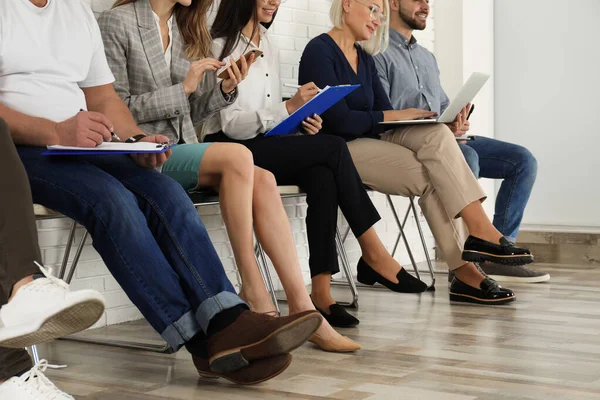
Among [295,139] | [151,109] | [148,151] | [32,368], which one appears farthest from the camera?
[295,139]

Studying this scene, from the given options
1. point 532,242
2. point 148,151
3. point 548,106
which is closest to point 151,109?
point 148,151

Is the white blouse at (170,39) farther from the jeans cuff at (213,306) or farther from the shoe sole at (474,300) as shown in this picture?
the shoe sole at (474,300)

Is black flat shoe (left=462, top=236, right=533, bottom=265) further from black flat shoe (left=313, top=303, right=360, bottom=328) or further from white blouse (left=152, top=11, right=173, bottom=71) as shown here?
white blouse (left=152, top=11, right=173, bottom=71)

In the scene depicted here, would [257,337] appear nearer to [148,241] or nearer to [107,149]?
[148,241]

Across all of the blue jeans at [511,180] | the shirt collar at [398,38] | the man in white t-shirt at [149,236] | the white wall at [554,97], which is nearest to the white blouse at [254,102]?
the man in white t-shirt at [149,236]

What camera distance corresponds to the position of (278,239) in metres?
2.68

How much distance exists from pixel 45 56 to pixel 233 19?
101 centimetres

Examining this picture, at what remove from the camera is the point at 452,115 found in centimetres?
372

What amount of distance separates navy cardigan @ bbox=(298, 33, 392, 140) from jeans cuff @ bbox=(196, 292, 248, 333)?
1.55 meters

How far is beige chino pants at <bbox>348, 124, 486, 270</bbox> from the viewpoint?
11.7 feet

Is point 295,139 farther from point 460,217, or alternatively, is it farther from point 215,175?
point 460,217

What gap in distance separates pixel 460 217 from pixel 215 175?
1346 mm

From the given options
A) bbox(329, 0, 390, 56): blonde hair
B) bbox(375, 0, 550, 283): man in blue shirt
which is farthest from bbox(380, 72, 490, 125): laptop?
bbox(329, 0, 390, 56): blonde hair

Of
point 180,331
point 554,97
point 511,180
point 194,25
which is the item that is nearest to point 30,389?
point 180,331
